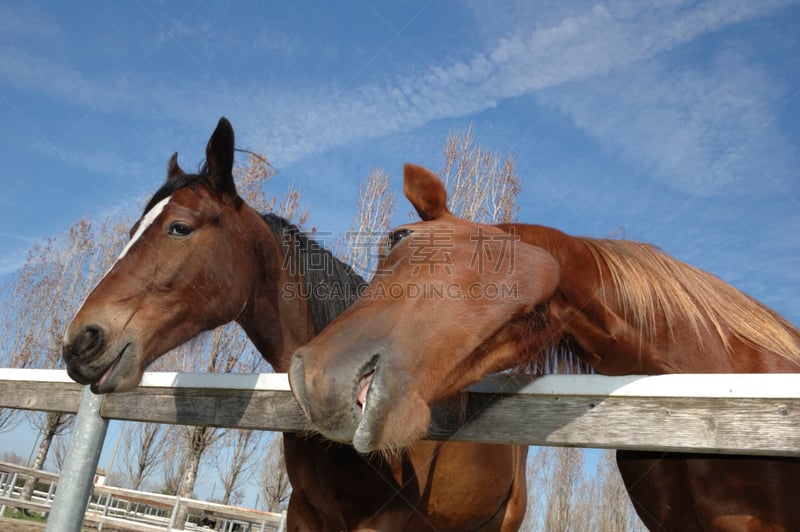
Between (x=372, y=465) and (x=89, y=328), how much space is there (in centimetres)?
151

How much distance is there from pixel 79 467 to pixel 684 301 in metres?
2.97

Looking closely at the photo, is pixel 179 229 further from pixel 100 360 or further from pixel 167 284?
pixel 100 360

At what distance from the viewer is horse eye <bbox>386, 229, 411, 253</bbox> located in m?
2.13

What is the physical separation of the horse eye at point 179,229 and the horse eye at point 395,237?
1.49 m

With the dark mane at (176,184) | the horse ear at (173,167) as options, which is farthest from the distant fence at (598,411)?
the horse ear at (173,167)

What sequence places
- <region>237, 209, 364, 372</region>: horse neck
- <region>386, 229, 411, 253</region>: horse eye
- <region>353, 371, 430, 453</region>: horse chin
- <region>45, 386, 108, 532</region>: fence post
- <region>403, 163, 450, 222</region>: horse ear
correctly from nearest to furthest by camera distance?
<region>353, 371, 430, 453</region>: horse chin < <region>386, 229, 411, 253</region>: horse eye < <region>403, 163, 450, 222</region>: horse ear < <region>45, 386, 108, 532</region>: fence post < <region>237, 209, 364, 372</region>: horse neck

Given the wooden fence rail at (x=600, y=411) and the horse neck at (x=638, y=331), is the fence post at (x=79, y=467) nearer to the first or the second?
the wooden fence rail at (x=600, y=411)

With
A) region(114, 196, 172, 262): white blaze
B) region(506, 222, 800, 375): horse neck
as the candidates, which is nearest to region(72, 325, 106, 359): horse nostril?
region(114, 196, 172, 262): white blaze

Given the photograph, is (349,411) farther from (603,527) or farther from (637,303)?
(603,527)

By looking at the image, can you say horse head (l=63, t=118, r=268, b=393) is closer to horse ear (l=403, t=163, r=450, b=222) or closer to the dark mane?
the dark mane

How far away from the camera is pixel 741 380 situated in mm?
1651

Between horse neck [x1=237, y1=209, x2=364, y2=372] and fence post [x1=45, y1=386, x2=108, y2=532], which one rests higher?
horse neck [x1=237, y1=209, x2=364, y2=372]

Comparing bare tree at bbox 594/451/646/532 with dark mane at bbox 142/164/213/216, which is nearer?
dark mane at bbox 142/164/213/216

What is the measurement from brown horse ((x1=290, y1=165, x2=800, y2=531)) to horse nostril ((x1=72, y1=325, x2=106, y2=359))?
4.92ft
